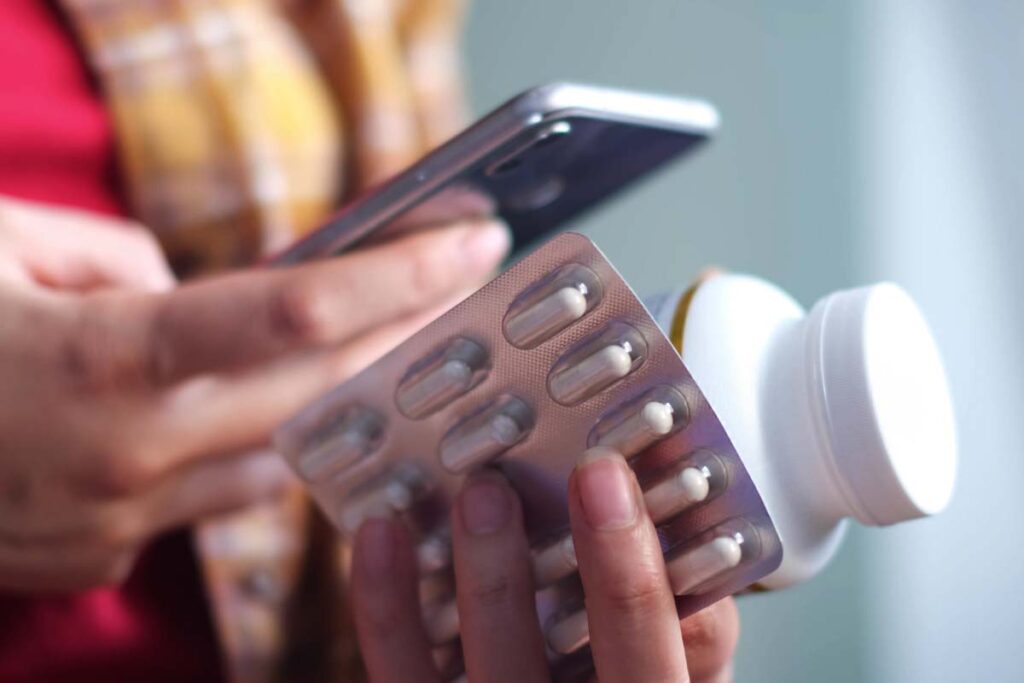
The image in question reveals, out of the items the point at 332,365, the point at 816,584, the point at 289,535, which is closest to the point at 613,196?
the point at 332,365

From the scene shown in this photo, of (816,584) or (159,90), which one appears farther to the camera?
(816,584)

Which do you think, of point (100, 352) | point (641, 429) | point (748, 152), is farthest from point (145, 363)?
point (748, 152)

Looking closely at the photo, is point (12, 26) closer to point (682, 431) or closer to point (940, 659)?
point (682, 431)

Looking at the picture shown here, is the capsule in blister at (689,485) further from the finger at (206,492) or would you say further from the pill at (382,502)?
the finger at (206,492)

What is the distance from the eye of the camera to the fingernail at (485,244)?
43 centimetres

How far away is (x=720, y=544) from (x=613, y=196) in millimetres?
244

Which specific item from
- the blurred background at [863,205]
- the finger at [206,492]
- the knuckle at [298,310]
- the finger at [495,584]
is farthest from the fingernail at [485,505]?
the blurred background at [863,205]

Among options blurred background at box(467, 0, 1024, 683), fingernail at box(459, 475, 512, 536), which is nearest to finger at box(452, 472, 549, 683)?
fingernail at box(459, 475, 512, 536)

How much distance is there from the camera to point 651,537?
294 mm

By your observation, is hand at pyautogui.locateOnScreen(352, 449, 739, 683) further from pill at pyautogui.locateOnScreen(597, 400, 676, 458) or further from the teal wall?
the teal wall

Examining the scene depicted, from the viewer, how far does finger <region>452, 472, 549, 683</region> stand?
0.32m

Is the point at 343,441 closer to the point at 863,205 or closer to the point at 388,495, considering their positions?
the point at 388,495

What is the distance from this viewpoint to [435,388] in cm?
32

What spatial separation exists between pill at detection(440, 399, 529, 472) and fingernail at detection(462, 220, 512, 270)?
123 millimetres
